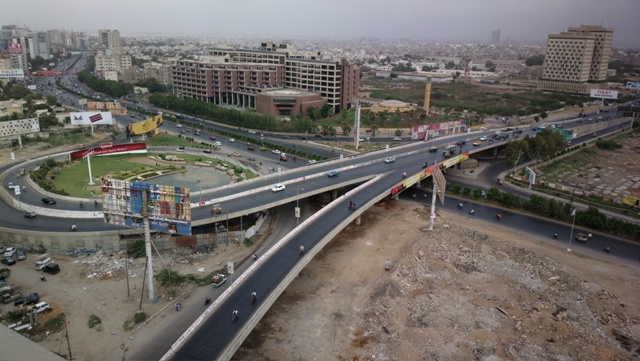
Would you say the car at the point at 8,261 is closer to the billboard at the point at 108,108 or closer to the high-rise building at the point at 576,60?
the billboard at the point at 108,108

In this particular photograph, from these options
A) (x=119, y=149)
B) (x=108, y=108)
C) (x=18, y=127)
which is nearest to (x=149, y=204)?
(x=119, y=149)

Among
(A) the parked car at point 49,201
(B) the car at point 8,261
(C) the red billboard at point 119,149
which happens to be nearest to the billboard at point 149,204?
(B) the car at point 8,261

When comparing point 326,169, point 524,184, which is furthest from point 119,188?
point 524,184

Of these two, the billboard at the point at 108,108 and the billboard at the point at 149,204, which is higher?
the billboard at the point at 149,204

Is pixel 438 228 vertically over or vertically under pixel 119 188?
under

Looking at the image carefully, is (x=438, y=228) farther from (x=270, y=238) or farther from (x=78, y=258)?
(x=78, y=258)

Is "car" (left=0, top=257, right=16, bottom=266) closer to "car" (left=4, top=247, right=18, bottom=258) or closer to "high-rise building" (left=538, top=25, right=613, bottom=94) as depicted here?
"car" (left=4, top=247, right=18, bottom=258)
